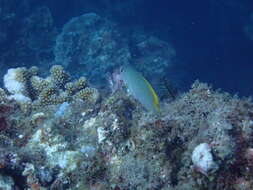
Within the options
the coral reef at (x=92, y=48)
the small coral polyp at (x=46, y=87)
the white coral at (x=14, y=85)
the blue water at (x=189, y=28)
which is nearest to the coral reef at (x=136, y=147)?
the small coral polyp at (x=46, y=87)

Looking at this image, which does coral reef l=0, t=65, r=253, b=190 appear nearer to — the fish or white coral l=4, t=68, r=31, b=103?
the fish

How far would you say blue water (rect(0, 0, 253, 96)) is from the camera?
16.0 m

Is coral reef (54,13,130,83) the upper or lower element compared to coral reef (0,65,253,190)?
upper

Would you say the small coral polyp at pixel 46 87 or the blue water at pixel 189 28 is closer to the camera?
the small coral polyp at pixel 46 87

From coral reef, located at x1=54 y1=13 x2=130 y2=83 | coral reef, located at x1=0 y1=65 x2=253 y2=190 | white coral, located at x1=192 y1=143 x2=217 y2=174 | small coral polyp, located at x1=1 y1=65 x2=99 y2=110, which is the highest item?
coral reef, located at x1=54 y1=13 x2=130 y2=83

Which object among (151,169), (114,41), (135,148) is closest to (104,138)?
(135,148)

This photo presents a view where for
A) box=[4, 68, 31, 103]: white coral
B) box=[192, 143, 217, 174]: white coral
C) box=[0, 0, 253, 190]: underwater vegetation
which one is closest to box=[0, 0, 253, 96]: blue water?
box=[4, 68, 31, 103]: white coral

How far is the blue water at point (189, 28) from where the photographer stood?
16.0 metres

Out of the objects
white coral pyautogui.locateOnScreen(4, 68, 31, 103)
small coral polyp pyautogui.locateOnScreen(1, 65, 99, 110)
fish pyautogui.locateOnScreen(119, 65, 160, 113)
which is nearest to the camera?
fish pyautogui.locateOnScreen(119, 65, 160, 113)

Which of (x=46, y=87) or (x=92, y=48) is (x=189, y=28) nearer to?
(x=92, y=48)

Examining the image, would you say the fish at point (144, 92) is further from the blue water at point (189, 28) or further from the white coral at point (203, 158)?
the blue water at point (189, 28)

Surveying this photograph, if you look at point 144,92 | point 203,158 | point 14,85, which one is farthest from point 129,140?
point 14,85

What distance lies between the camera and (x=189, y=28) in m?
20.2

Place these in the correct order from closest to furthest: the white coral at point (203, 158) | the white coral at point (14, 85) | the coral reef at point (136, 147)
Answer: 1. the white coral at point (203, 158)
2. the coral reef at point (136, 147)
3. the white coral at point (14, 85)
